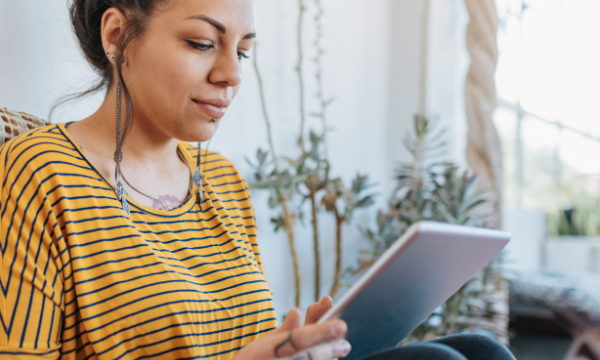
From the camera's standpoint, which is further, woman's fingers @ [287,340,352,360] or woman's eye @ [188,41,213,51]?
woman's eye @ [188,41,213,51]

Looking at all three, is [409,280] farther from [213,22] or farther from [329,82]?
[329,82]

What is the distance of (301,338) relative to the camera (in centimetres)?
58

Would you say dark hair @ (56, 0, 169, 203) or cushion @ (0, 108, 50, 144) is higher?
dark hair @ (56, 0, 169, 203)

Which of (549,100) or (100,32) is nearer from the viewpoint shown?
(100,32)

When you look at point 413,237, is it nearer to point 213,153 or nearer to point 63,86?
point 213,153

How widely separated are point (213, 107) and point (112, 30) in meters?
0.22

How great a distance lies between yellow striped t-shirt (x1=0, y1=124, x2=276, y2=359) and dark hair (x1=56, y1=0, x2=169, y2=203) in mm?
101

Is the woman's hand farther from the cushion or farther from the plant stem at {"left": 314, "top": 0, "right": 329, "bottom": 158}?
the plant stem at {"left": 314, "top": 0, "right": 329, "bottom": 158}

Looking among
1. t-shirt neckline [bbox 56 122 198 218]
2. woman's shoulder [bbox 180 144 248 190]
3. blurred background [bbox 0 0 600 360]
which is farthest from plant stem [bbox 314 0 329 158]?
t-shirt neckline [bbox 56 122 198 218]

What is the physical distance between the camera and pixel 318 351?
601 mm

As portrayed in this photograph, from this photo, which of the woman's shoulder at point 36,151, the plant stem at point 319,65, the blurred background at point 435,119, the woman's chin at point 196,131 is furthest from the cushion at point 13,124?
the plant stem at point 319,65

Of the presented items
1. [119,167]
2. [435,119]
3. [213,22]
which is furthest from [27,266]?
[435,119]

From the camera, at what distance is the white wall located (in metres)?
0.96

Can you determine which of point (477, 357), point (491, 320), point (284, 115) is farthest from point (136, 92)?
point (491, 320)
